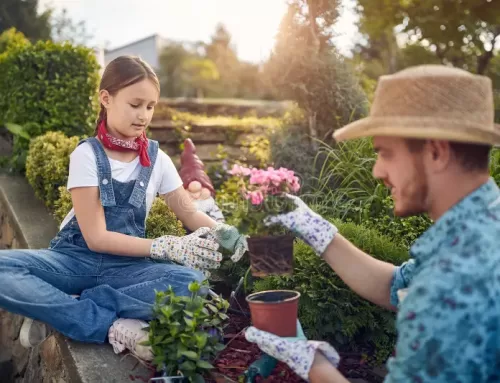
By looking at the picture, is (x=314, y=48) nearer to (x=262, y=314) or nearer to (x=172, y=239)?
(x=172, y=239)

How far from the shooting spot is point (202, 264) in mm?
2791

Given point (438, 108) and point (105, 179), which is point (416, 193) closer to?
point (438, 108)

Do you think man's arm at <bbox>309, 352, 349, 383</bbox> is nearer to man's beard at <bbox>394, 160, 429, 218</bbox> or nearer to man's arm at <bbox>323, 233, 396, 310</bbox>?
man's arm at <bbox>323, 233, 396, 310</bbox>

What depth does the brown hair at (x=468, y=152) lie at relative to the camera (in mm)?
1661

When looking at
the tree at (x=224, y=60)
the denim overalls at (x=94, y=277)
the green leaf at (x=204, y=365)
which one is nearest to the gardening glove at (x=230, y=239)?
the denim overalls at (x=94, y=277)

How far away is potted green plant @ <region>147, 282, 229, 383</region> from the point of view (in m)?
2.24

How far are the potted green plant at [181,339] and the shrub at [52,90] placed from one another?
12.2ft

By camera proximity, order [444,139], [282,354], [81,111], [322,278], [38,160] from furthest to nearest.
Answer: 1. [81,111]
2. [38,160]
3. [322,278]
4. [282,354]
5. [444,139]

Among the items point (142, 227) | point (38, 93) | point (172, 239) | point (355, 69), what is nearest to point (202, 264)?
point (172, 239)

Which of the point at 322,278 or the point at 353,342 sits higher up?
the point at 322,278

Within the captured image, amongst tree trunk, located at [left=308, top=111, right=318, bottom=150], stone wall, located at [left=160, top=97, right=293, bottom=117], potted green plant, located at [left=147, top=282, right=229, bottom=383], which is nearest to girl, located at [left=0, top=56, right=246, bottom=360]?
potted green plant, located at [left=147, top=282, right=229, bottom=383]

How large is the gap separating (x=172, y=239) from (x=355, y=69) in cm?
320

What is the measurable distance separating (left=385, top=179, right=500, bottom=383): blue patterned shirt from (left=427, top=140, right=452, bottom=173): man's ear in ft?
0.54

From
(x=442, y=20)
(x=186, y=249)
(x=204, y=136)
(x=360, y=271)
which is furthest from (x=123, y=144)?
(x=442, y=20)
